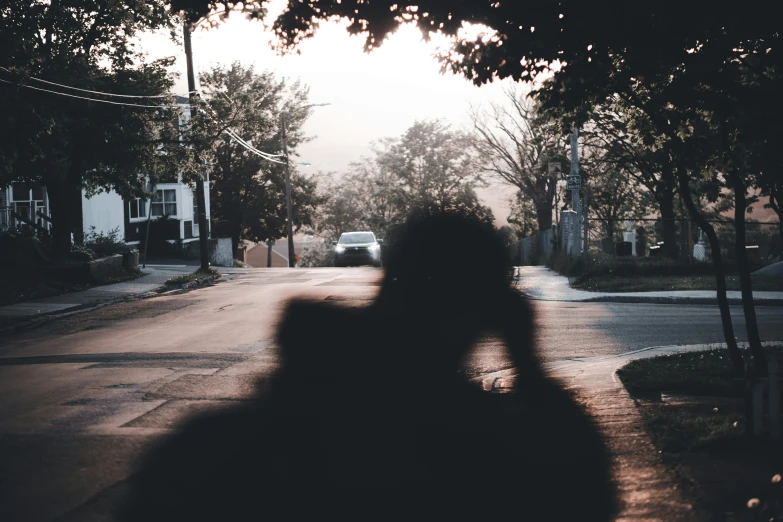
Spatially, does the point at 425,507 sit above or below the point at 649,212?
below

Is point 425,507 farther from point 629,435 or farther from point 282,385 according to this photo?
point 282,385

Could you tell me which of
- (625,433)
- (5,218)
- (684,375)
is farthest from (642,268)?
(5,218)

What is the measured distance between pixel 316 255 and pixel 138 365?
3683 inches

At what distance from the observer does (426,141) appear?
6944 centimetres

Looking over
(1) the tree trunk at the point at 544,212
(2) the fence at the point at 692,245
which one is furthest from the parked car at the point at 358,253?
(1) the tree trunk at the point at 544,212

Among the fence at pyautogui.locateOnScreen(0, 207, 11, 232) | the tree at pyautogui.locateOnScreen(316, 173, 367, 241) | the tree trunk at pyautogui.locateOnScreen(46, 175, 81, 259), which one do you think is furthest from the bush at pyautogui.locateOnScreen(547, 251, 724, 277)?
the tree at pyautogui.locateOnScreen(316, 173, 367, 241)

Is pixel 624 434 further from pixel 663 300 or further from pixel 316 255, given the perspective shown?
pixel 316 255

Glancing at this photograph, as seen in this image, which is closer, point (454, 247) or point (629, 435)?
point (629, 435)

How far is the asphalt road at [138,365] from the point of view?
6215 mm

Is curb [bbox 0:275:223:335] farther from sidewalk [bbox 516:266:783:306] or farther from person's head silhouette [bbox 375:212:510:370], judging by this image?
sidewalk [bbox 516:266:783:306]

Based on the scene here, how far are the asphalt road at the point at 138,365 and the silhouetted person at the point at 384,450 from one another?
366 mm

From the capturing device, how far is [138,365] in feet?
36.6

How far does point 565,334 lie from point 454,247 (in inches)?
227

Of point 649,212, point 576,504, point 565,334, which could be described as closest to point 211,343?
point 565,334
